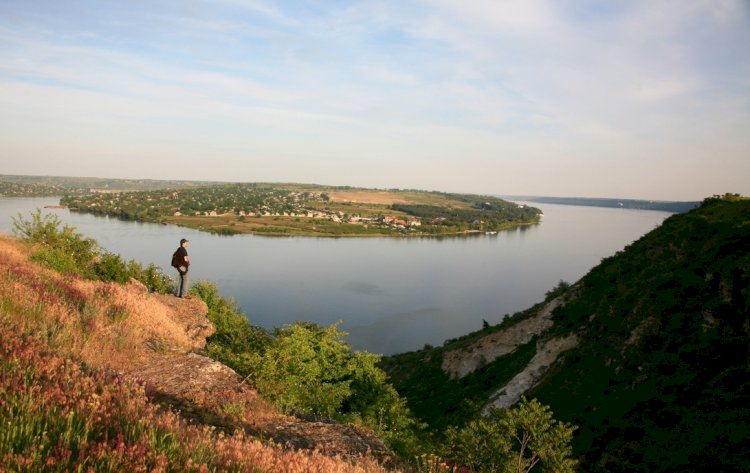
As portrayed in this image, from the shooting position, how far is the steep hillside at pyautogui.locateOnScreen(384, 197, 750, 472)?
1152cm

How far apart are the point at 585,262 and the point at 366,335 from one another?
69.7m

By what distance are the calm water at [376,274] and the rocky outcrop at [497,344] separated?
2562cm

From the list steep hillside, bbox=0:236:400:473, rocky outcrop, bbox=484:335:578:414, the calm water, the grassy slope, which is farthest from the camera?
the calm water

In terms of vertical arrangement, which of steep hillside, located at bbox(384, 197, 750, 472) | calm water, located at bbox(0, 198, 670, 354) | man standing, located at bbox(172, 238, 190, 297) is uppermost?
man standing, located at bbox(172, 238, 190, 297)

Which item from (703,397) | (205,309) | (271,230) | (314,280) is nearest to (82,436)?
(205,309)

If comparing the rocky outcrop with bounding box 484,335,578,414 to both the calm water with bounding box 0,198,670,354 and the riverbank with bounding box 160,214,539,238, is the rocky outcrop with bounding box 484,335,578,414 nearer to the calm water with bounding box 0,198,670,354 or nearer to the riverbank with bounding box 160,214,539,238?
the calm water with bounding box 0,198,670,354

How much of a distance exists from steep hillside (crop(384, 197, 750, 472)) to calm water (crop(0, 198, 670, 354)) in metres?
31.8

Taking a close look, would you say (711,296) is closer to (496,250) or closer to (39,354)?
(39,354)

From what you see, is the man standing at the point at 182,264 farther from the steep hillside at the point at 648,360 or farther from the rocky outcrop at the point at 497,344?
the rocky outcrop at the point at 497,344

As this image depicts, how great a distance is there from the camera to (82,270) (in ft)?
40.2

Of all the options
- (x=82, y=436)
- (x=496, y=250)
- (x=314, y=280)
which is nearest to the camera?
(x=82, y=436)

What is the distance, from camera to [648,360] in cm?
1548

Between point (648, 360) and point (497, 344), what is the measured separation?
15457 mm

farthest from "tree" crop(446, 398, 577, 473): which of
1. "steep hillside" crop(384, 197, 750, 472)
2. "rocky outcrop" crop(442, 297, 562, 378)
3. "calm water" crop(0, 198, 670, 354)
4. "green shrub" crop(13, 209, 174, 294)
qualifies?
"calm water" crop(0, 198, 670, 354)
